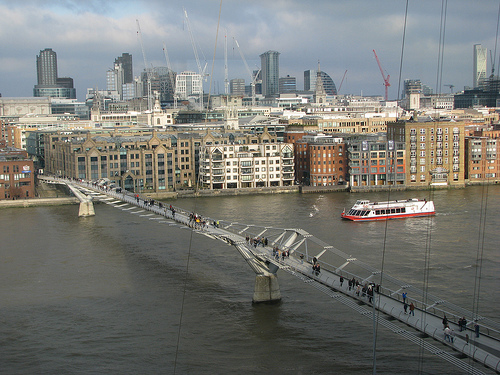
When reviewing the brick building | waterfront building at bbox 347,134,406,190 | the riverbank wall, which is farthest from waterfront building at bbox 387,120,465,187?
the riverbank wall

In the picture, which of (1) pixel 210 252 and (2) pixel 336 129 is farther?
(2) pixel 336 129

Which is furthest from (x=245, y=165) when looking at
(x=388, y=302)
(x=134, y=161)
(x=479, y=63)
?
(x=479, y=63)

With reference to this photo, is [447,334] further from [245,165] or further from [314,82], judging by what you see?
[314,82]

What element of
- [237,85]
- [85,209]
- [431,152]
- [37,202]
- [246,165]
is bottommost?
[37,202]

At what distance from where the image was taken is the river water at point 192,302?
9375 millimetres

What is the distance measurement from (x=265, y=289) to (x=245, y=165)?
16.4 metres

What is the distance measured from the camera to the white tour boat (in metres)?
20.4

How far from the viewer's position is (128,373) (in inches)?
358

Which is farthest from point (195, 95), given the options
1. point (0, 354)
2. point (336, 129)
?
point (0, 354)

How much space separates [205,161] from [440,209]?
9.81 meters

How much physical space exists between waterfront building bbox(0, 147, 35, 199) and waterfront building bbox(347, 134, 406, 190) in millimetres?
12195

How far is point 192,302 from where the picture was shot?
38.5 feet

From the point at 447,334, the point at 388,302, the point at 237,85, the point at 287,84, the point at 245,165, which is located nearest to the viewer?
the point at 447,334

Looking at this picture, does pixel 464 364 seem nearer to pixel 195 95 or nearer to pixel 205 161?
pixel 205 161
